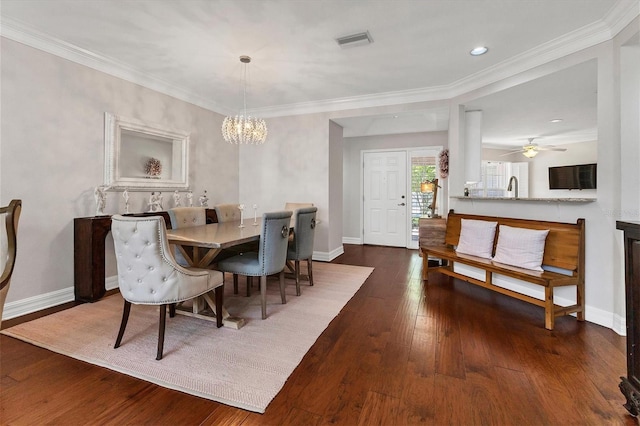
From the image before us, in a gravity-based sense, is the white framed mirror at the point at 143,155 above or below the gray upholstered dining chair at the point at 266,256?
above

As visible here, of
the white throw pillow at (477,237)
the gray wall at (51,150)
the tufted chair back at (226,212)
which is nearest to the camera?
the gray wall at (51,150)

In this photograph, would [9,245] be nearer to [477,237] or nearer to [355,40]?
[355,40]

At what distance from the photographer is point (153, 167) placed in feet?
13.3

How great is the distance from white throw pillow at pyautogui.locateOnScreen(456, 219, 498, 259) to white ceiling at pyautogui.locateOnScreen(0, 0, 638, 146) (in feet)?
5.62

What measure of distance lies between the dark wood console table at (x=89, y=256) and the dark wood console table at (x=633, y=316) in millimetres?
4194

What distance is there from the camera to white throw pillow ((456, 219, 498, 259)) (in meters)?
3.29

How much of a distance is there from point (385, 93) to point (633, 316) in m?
3.79

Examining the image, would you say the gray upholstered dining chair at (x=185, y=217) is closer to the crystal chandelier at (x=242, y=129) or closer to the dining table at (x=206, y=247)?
the dining table at (x=206, y=247)

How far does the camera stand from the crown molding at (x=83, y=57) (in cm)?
262

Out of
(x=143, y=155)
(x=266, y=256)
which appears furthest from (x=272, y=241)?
(x=143, y=155)

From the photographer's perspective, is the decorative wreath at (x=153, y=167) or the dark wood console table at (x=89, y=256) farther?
the decorative wreath at (x=153, y=167)

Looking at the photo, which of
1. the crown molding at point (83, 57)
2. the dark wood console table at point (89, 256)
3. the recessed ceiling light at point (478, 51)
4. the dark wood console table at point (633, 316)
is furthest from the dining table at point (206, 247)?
the recessed ceiling light at point (478, 51)

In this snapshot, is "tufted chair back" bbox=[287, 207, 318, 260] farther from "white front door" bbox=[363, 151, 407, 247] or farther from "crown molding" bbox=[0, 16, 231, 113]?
"white front door" bbox=[363, 151, 407, 247]

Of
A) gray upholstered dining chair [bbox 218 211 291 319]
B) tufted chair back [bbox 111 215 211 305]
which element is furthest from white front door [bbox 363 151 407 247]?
tufted chair back [bbox 111 215 211 305]
